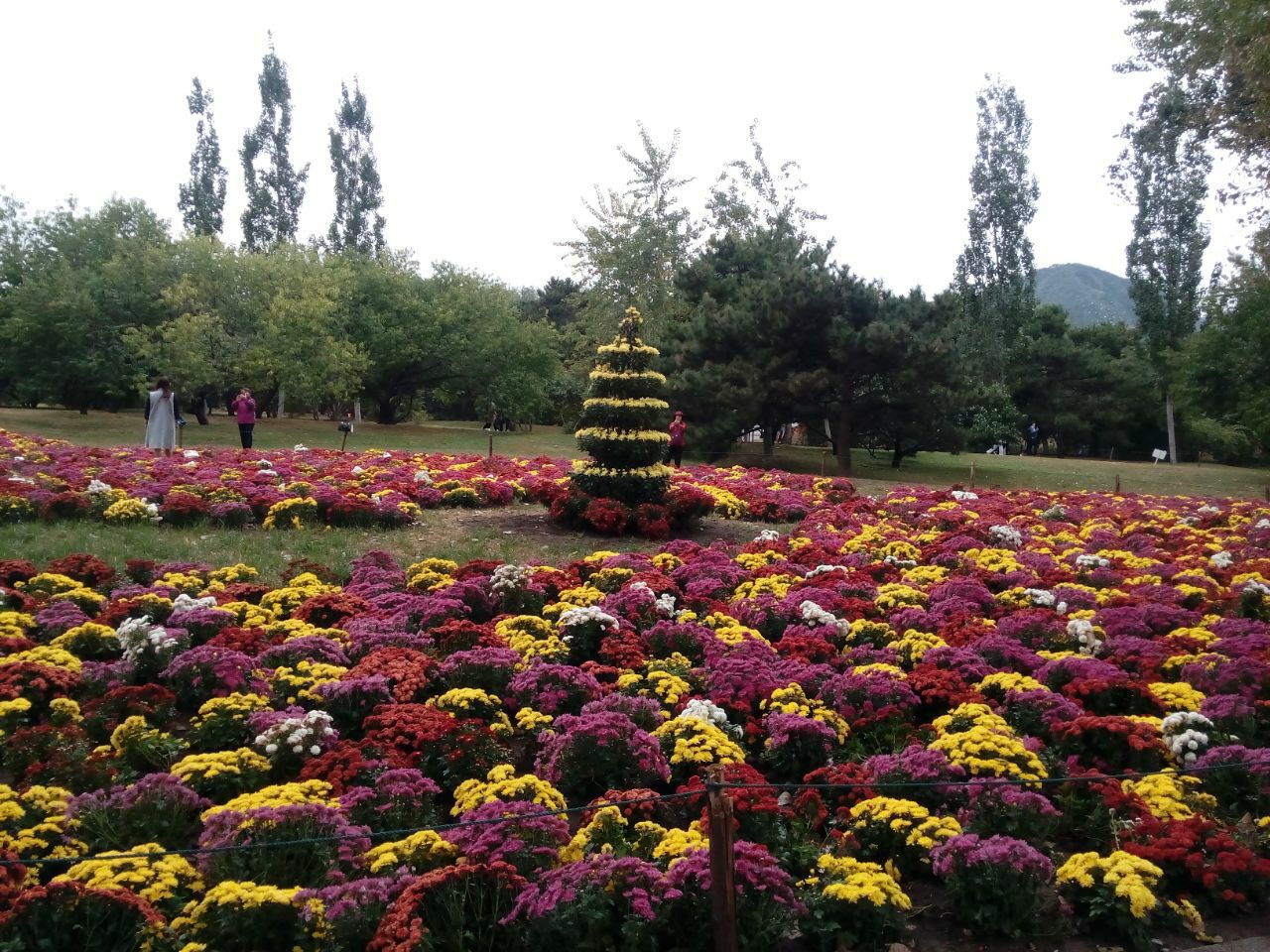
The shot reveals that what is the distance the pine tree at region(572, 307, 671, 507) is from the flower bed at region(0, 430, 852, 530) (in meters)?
0.50

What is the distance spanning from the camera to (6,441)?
1861 centimetres

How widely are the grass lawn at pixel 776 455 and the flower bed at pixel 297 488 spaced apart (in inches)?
430

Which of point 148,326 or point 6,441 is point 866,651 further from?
point 148,326

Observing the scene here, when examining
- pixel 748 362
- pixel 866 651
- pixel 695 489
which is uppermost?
pixel 748 362

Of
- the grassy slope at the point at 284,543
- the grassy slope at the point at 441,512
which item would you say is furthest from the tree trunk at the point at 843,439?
the grassy slope at the point at 284,543

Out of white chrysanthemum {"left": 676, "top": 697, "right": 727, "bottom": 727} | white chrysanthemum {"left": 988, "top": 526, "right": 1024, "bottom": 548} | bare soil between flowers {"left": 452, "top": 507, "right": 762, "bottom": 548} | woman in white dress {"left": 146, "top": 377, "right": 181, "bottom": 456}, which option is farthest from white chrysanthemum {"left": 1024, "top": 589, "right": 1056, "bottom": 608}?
woman in white dress {"left": 146, "top": 377, "right": 181, "bottom": 456}

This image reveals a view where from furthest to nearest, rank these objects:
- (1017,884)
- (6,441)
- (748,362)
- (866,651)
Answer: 1. (748,362)
2. (6,441)
3. (866,651)
4. (1017,884)

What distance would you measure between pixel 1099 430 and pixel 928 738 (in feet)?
163

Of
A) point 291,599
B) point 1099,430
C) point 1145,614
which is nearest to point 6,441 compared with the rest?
point 291,599

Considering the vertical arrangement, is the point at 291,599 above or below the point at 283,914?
above

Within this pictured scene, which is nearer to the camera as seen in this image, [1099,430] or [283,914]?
[283,914]

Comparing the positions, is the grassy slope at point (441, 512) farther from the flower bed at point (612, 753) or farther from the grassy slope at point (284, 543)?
the flower bed at point (612, 753)

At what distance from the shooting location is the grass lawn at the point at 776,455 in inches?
1145

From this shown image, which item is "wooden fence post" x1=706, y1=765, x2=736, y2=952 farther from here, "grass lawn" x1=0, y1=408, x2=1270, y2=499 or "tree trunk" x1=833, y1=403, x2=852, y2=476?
"tree trunk" x1=833, y1=403, x2=852, y2=476
